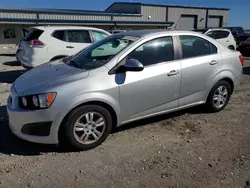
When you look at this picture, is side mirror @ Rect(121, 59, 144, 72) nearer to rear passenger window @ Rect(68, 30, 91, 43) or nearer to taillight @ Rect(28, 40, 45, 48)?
taillight @ Rect(28, 40, 45, 48)

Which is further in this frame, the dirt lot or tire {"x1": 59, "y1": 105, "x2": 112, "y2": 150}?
tire {"x1": 59, "y1": 105, "x2": 112, "y2": 150}

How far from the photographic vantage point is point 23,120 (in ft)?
11.0

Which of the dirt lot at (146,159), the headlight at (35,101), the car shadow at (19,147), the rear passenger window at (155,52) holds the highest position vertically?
the rear passenger window at (155,52)

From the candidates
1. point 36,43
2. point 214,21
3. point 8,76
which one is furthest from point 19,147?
point 214,21

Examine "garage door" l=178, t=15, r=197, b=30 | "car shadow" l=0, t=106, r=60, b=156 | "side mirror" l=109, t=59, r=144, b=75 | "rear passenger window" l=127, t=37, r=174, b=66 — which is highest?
"garage door" l=178, t=15, r=197, b=30

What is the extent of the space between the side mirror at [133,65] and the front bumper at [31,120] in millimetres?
1187

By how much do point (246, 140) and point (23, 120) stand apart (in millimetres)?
3236

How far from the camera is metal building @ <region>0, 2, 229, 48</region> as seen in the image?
25625 mm

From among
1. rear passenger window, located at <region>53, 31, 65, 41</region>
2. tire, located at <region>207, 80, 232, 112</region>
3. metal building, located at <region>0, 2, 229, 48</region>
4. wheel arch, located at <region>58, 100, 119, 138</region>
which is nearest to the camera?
wheel arch, located at <region>58, 100, 119, 138</region>

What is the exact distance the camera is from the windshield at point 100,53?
154 inches

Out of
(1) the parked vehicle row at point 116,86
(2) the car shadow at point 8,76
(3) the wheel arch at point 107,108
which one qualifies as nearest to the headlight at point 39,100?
(1) the parked vehicle row at point 116,86

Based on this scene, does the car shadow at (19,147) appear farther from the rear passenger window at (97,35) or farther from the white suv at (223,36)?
the white suv at (223,36)

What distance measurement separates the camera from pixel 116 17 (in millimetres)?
33062

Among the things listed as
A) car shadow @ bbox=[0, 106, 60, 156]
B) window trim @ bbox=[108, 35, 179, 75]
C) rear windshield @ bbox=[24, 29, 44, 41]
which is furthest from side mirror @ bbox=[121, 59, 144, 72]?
rear windshield @ bbox=[24, 29, 44, 41]
